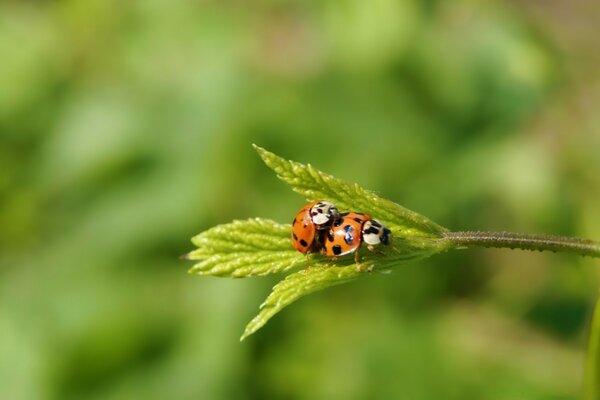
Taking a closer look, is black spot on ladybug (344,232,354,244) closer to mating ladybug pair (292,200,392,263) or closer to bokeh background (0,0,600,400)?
mating ladybug pair (292,200,392,263)

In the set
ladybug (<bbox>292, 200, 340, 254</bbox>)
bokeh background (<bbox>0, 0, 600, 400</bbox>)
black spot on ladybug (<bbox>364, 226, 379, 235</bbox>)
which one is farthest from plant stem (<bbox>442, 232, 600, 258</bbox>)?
bokeh background (<bbox>0, 0, 600, 400</bbox>)

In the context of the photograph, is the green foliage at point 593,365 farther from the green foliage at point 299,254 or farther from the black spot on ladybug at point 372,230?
the black spot on ladybug at point 372,230

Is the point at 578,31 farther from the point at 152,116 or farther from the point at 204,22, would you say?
the point at 152,116

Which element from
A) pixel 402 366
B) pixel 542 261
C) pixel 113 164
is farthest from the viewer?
pixel 542 261

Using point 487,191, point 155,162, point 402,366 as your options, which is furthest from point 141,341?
point 487,191

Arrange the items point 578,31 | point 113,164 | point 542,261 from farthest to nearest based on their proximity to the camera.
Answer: point 578,31
point 542,261
point 113,164

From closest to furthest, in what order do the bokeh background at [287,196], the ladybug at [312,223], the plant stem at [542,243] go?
the plant stem at [542,243]
the ladybug at [312,223]
the bokeh background at [287,196]

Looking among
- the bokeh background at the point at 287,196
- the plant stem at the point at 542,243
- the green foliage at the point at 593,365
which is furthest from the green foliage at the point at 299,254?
the bokeh background at the point at 287,196
